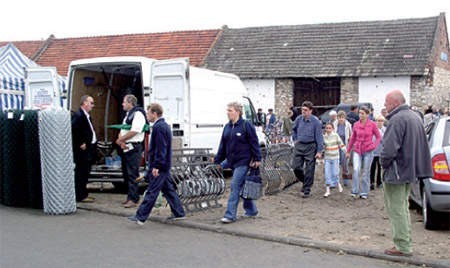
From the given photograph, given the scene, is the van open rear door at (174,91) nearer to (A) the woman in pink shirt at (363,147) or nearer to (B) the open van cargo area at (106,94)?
(B) the open van cargo area at (106,94)

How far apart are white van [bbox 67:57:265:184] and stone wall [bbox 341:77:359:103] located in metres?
15.1

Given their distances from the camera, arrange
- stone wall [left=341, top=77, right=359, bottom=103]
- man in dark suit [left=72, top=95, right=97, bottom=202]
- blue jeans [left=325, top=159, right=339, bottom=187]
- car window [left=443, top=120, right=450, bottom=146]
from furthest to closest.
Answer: stone wall [left=341, top=77, right=359, bottom=103] < blue jeans [left=325, top=159, right=339, bottom=187] < man in dark suit [left=72, top=95, right=97, bottom=202] < car window [left=443, top=120, right=450, bottom=146]

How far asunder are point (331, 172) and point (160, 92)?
399 centimetres

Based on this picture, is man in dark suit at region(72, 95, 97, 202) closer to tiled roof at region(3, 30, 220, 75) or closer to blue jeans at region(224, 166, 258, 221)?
blue jeans at region(224, 166, 258, 221)

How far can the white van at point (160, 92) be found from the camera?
469 inches

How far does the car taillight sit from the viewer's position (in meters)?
7.97

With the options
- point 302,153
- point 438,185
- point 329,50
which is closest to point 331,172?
point 302,153

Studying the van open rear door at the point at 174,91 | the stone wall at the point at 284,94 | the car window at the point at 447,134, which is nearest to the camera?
the car window at the point at 447,134

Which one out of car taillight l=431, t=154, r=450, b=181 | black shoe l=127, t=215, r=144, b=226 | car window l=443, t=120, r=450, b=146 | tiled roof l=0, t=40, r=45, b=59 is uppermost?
tiled roof l=0, t=40, r=45, b=59

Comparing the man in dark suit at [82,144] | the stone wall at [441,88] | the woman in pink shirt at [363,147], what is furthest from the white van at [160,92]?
the stone wall at [441,88]

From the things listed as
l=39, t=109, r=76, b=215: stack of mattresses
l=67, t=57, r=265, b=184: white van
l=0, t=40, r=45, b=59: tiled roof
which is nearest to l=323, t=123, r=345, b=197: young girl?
l=67, t=57, r=265, b=184: white van

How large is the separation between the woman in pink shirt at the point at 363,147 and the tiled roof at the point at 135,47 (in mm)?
Result: 21499

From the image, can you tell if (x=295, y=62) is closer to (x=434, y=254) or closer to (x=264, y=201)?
(x=264, y=201)

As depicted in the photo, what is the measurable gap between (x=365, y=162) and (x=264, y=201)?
2.27 meters
